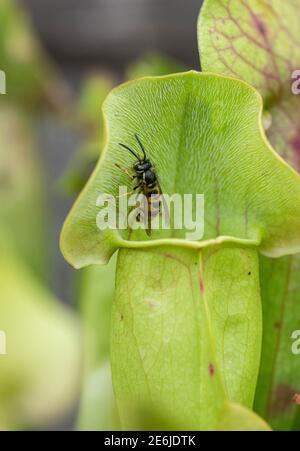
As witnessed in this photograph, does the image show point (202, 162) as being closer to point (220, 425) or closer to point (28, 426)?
point (220, 425)

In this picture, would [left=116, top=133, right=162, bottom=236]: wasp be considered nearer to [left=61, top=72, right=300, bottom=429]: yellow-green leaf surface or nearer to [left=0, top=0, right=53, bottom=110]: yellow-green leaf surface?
[left=61, top=72, right=300, bottom=429]: yellow-green leaf surface

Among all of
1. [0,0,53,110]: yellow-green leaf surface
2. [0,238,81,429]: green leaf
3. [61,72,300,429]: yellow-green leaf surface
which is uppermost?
[0,0,53,110]: yellow-green leaf surface

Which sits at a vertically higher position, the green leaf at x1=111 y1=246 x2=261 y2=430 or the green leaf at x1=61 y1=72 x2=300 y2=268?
the green leaf at x1=61 y1=72 x2=300 y2=268

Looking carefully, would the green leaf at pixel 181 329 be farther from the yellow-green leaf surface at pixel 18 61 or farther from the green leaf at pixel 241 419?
the yellow-green leaf surface at pixel 18 61

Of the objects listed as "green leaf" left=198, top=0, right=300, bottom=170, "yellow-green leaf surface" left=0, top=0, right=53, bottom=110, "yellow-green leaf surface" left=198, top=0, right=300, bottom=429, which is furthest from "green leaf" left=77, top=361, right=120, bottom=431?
"yellow-green leaf surface" left=0, top=0, right=53, bottom=110

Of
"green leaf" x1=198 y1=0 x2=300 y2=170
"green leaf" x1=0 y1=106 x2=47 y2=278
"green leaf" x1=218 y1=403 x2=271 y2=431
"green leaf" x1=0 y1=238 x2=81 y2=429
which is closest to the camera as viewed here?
"green leaf" x1=218 y1=403 x2=271 y2=431

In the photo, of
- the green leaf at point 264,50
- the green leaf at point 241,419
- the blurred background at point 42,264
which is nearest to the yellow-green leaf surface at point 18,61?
the blurred background at point 42,264

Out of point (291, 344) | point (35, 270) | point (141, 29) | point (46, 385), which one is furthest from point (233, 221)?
point (141, 29)

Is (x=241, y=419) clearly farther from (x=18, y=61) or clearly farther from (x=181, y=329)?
(x=18, y=61)
